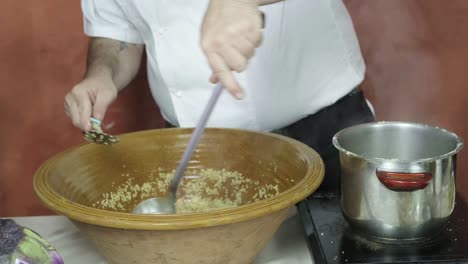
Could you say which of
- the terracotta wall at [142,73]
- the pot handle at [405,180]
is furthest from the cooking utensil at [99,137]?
the terracotta wall at [142,73]

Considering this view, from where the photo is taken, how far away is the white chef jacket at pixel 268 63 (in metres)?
1.37

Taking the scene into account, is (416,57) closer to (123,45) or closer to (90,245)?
(123,45)

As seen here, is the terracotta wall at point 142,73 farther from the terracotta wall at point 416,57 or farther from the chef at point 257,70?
the chef at point 257,70

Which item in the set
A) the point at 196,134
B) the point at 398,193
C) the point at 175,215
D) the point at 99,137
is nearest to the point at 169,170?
the point at 99,137

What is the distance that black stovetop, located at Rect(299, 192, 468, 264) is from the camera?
928 mm

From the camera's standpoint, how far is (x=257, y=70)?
4.50 ft

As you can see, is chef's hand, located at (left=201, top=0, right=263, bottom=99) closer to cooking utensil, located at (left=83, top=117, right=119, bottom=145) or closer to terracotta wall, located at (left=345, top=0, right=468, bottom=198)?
cooking utensil, located at (left=83, top=117, right=119, bottom=145)

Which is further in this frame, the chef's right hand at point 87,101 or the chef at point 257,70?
the chef at point 257,70

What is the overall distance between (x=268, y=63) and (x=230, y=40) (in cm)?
61

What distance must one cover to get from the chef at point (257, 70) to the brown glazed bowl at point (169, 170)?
14cm

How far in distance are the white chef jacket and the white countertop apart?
31cm

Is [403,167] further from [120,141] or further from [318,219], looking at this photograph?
[120,141]

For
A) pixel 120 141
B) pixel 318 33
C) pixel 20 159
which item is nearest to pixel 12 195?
pixel 20 159

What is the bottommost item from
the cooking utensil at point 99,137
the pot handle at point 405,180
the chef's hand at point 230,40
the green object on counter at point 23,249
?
the cooking utensil at point 99,137
